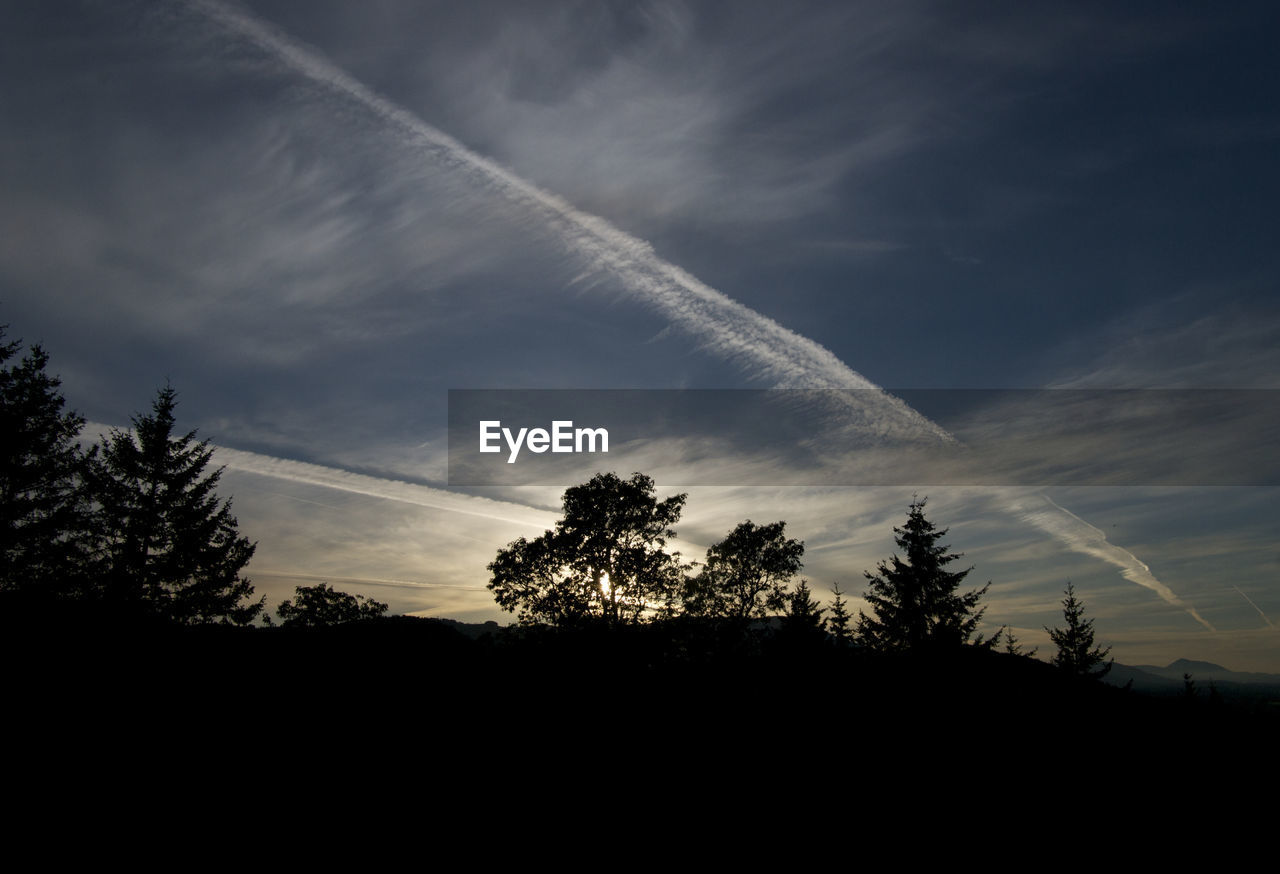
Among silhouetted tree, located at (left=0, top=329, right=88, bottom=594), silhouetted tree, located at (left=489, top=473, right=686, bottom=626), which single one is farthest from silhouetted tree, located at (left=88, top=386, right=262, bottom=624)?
silhouetted tree, located at (left=489, top=473, right=686, bottom=626)

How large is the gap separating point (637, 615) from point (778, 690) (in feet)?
65.2

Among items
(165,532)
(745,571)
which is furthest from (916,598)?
(165,532)

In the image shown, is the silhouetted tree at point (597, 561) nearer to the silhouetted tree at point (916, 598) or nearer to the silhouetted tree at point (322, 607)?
the silhouetted tree at point (916, 598)

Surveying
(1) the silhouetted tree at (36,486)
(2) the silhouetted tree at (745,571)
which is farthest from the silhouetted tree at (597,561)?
(1) the silhouetted tree at (36,486)

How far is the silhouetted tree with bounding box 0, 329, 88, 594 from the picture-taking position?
29.2 meters

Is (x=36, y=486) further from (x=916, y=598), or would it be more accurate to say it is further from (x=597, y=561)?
(x=916, y=598)

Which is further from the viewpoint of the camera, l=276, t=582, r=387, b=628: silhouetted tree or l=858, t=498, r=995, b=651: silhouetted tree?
l=276, t=582, r=387, b=628: silhouetted tree

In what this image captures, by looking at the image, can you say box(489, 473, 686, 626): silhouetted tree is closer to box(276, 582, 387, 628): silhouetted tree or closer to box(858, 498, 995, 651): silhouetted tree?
box(858, 498, 995, 651): silhouetted tree

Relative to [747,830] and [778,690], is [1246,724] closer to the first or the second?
[778,690]

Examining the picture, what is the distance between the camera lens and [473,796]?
1127 centimetres

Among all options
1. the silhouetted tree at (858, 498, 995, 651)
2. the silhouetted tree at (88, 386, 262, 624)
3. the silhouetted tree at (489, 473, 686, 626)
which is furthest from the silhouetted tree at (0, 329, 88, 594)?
the silhouetted tree at (858, 498, 995, 651)

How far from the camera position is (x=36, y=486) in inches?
1191

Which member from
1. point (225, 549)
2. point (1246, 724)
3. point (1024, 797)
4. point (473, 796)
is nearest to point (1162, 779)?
point (1024, 797)

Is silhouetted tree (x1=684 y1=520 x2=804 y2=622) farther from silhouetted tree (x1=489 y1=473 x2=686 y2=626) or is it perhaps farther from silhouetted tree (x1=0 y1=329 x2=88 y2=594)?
silhouetted tree (x1=0 y1=329 x2=88 y2=594)
